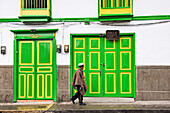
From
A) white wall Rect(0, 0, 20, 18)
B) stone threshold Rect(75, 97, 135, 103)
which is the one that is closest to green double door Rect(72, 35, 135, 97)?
stone threshold Rect(75, 97, 135, 103)

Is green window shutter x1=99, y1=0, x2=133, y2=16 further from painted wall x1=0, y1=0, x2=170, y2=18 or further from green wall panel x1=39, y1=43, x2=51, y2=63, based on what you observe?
green wall panel x1=39, y1=43, x2=51, y2=63

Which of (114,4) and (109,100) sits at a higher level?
(114,4)

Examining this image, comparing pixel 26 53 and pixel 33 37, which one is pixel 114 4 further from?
pixel 26 53

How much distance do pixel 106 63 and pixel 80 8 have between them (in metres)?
2.62

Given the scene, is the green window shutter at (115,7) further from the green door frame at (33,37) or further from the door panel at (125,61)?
the green door frame at (33,37)

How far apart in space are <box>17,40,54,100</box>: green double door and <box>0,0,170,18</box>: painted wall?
1.40m

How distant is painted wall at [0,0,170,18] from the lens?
9461mm

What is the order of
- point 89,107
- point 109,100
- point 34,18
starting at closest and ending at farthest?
point 89,107 < point 109,100 < point 34,18

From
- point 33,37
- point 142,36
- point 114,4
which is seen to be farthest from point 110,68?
point 33,37

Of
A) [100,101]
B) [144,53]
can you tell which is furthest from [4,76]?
[144,53]

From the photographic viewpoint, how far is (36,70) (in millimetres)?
9750

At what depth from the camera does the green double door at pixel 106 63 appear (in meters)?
9.62

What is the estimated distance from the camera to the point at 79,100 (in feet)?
29.5

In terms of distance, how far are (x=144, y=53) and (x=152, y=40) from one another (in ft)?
2.10
